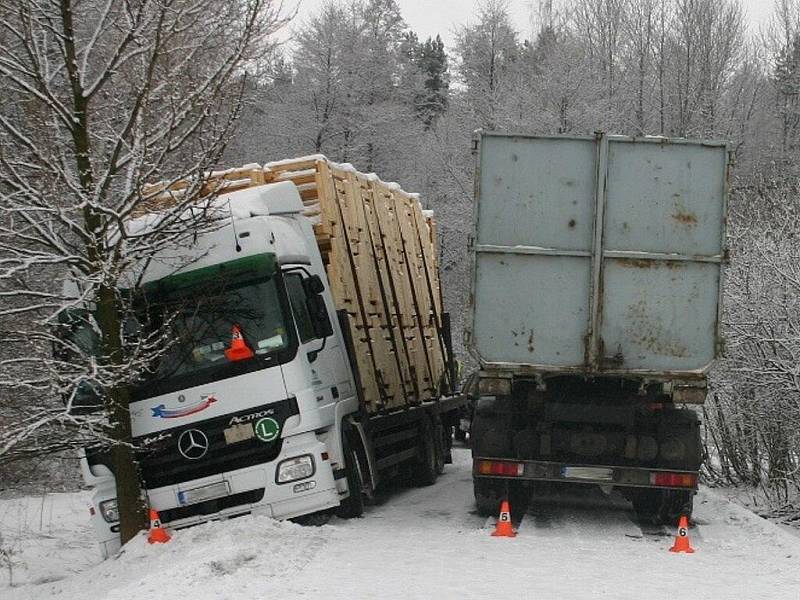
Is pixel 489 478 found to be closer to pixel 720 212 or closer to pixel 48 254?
pixel 720 212

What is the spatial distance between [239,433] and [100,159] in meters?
2.77

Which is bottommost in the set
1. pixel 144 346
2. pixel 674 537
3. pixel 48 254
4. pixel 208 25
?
pixel 674 537

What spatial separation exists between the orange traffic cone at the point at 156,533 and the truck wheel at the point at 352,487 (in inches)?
75.6

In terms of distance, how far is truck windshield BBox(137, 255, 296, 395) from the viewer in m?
9.91

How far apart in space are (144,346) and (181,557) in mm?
1792

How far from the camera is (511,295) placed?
33.3ft

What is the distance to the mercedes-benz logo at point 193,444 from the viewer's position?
9875 millimetres

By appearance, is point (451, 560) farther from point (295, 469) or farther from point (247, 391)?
point (247, 391)

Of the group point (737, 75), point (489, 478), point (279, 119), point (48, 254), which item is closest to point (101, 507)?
point (48, 254)

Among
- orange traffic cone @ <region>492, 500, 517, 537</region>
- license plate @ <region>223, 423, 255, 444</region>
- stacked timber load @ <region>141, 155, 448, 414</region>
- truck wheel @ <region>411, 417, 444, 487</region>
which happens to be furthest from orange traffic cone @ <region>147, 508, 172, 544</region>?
truck wheel @ <region>411, 417, 444, 487</region>

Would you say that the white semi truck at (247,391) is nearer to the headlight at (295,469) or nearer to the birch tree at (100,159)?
the headlight at (295,469)

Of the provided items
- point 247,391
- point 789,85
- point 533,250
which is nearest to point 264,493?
point 247,391

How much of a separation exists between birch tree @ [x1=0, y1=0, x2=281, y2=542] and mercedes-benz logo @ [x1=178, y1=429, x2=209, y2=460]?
473 mm

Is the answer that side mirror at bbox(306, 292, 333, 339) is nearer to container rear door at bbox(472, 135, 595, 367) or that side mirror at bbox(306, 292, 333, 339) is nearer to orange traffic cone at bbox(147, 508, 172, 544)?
container rear door at bbox(472, 135, 595, 367)
